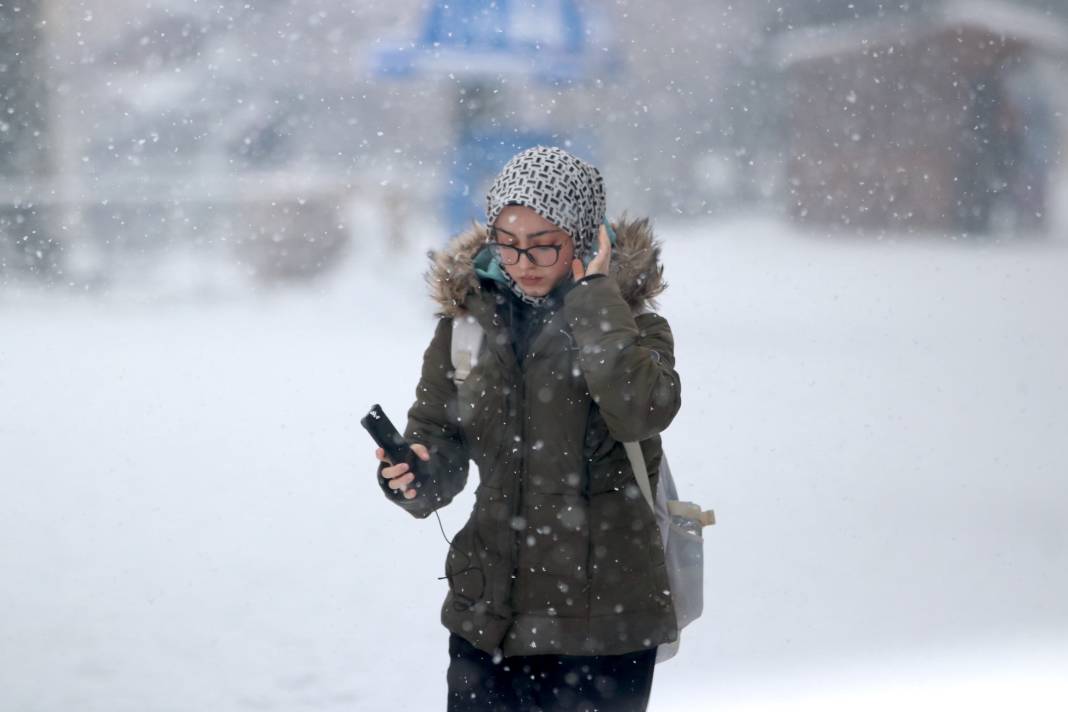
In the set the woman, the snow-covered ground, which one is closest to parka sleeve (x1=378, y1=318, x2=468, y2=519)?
the woman

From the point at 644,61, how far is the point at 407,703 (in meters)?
9.34

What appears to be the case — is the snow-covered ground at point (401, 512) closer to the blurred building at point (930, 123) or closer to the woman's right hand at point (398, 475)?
the woman's right hand at point (398, 475)

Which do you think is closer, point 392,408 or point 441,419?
point 441,419

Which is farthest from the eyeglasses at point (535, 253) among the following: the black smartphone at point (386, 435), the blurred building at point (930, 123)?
the blurred building at point (930, 123)

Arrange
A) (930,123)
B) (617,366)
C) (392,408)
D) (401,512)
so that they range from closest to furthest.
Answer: (617,366), (401,512), (392,408), (930,123)

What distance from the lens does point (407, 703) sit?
117 inches

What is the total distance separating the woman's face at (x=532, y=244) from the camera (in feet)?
5.75

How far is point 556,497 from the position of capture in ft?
5.80

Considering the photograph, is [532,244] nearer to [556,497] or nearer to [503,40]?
[556,497]

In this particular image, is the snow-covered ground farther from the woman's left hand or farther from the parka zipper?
the woman's left hand

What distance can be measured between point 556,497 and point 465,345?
278 millimetres

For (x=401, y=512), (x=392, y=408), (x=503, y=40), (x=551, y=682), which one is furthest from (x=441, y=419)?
(x=503, y=40)

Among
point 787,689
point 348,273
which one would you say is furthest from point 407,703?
point 348,273

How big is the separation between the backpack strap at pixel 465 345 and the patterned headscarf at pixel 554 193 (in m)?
0.09
